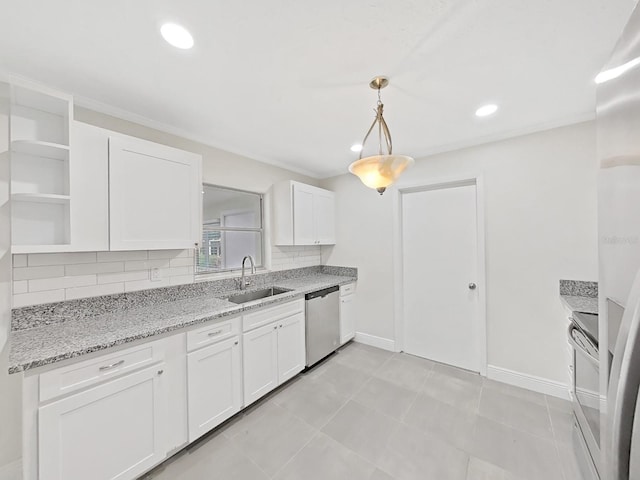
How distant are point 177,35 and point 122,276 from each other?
5.71 feet

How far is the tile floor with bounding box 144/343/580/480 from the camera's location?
159cm

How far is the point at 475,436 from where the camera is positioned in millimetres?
1852

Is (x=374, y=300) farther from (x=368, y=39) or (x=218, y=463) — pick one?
(x=368, y=39)

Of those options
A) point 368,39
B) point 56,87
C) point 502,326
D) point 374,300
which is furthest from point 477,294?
point 56,87

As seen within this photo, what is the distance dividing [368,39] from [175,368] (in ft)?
7.59

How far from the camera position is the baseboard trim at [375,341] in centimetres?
324

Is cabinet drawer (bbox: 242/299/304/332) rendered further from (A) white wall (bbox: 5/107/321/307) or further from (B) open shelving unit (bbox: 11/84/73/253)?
(B) open shelving unit (bbox: 11/84/73/253)

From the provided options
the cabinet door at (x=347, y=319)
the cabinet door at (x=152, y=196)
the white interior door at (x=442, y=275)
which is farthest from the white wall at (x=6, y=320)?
the white interior door at (x=442, y=275)

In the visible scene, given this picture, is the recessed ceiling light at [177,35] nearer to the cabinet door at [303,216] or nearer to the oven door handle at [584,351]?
the cabinet door at [303,216]

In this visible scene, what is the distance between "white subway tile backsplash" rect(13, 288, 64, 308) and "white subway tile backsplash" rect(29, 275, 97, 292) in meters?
0.03

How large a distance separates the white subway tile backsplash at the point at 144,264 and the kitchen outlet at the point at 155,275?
35mm

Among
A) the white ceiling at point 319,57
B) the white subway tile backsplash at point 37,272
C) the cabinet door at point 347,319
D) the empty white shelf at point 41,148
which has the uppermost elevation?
the white ceiling at point 319,57

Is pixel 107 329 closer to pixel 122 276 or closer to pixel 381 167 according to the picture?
pixel 122 276

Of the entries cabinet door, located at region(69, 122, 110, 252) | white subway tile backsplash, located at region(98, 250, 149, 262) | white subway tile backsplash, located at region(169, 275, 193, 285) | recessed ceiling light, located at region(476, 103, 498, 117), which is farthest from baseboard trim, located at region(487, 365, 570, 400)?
cabinet door, located at region(69, 122, 110, 252)
